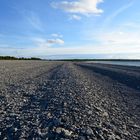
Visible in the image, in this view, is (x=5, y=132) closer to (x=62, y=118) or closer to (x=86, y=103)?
(x=62, y=118)

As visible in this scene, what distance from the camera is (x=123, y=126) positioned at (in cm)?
925

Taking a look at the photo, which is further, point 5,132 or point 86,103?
point 86,103

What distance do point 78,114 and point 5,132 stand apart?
318 centimetres

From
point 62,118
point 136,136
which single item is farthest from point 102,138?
point 62,118

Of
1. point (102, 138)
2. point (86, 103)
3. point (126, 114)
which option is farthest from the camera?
point (86, 103)

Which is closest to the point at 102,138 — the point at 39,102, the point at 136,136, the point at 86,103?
the point at 136,136

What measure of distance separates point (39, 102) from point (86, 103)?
2.40m

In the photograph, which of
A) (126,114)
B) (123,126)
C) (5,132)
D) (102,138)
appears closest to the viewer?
(102,138)

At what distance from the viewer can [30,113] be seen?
10297 mm

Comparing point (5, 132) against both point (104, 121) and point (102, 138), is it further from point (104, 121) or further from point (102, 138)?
point (104, 121)

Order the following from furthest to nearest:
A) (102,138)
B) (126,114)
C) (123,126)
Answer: (126,114) < (123,126) < (102,138)

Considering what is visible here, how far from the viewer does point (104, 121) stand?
945 cm

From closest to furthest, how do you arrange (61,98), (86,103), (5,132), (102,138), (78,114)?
(102,138) < (5,132) < (78,114) < (86,103) < (61,98)

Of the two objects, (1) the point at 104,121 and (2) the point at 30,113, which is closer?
(1) the point at 104,121
